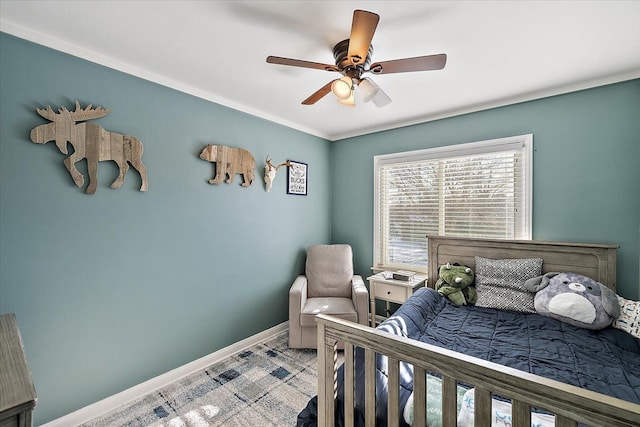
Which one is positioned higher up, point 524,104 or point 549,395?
point 524,104

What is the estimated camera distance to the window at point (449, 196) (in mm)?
2580

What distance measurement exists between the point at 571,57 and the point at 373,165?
1962 mm

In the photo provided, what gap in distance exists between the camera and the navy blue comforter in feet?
4.16

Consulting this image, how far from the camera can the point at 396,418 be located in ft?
3.31

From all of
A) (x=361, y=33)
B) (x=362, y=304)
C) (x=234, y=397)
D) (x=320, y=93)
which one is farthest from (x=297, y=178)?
(x=234, y=397)

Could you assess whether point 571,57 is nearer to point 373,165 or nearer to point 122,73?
point 373,165

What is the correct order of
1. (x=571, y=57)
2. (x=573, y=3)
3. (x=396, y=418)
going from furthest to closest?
(x=571, y=57), (x=573, y=3), (x=396, y=418)

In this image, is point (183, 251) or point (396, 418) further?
point (183, 251)

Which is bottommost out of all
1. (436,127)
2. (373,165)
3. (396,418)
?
(396,418)

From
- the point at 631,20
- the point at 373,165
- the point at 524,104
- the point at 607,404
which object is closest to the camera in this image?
the point at 607,404

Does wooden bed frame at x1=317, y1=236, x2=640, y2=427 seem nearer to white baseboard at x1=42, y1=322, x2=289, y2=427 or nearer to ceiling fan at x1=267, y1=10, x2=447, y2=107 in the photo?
ceiling fan at x1=267, y1=10, x2=447, y2=107

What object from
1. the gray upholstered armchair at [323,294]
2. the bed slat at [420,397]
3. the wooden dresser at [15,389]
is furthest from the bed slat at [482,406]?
the gray upholstered armchair at [323,294]

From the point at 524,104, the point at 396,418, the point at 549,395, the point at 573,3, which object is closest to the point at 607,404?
the point at 549,395

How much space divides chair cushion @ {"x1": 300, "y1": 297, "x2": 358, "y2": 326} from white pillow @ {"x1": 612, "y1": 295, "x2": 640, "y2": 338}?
73.0 inches
